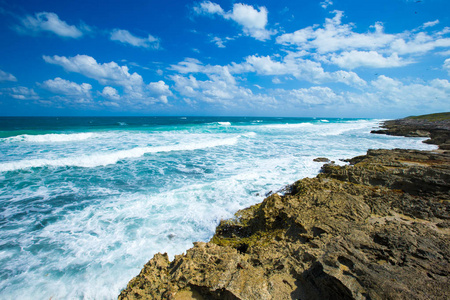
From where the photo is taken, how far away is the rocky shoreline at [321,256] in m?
2.37

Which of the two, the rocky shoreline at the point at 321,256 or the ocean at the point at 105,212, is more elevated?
the rocky shoreline at the point at 321,256

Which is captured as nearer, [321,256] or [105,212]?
[321,256]

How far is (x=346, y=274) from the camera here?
7.94ft

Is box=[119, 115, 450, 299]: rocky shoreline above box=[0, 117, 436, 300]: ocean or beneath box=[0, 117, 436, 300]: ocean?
above

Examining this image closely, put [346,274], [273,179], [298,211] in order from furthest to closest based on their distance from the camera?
[273,179] < [298,211] < [346,274]

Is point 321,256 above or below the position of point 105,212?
above

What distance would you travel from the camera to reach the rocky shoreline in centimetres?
237

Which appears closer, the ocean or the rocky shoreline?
the rocky shoreline

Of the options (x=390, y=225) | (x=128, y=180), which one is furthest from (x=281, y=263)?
(x=128, y=180)

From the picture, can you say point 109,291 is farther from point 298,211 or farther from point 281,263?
point 298,211

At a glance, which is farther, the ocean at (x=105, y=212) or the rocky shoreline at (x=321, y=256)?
the ocean at (x=105, y=212)

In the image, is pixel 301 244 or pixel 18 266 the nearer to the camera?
pixel 301 244

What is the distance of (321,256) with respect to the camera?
2768 mm

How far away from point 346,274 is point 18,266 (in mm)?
5819
